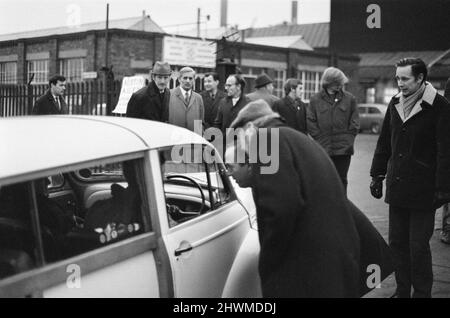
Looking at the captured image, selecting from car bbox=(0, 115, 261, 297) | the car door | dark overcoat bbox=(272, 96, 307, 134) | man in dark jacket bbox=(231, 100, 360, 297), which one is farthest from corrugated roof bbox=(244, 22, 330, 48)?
man in dark jacket bbox=(231, 100, 360, 297)

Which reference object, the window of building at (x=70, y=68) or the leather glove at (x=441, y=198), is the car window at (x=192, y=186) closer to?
the leather glove at (x=441, y=198)

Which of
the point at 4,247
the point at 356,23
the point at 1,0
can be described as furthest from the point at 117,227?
the point at 356,23

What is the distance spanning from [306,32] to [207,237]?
5503 centimetres

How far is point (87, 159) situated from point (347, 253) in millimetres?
1356

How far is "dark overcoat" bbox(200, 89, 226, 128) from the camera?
9.02 m

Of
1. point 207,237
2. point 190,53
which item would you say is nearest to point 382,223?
point 207,237

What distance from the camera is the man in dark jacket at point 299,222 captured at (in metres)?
2.69

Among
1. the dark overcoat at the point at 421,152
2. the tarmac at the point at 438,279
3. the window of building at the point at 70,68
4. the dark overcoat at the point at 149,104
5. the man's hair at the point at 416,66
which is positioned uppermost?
the window of building at the point at 70,68

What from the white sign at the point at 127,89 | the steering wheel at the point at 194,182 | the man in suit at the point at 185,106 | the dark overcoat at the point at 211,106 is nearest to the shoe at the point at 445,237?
the man in suit at the point at 185,106

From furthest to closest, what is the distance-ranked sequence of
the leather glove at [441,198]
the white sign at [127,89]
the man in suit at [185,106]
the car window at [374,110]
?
1. the car window at [374,110]
2. the white sign at [127,89]
3. the man in suit at [185,106]
4. the leather glove at [441,198]

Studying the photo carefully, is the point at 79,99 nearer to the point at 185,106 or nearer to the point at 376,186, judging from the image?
the point at 185,106

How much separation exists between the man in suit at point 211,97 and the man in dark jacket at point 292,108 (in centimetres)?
109

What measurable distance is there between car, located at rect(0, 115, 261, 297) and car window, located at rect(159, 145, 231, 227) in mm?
13

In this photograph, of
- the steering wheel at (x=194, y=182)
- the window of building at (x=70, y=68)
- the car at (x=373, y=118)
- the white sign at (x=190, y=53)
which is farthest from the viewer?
the car at (x=373, y=118)
